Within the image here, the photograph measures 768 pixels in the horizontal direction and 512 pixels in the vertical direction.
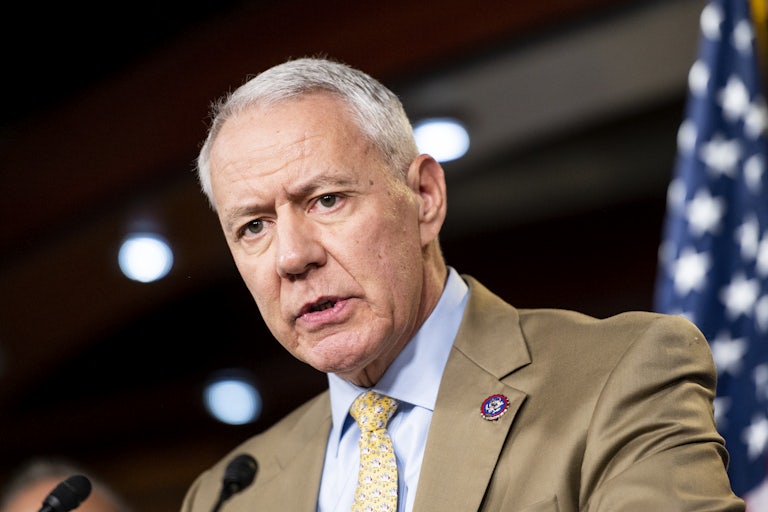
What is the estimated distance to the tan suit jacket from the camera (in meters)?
1.48

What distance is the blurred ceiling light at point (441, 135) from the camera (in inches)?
200

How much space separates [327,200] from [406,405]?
409 millimetres

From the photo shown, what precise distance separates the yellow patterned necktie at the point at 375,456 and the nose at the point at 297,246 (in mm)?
308

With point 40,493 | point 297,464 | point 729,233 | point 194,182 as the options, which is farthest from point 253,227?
point 194,182

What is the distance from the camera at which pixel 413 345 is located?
→ 196cm

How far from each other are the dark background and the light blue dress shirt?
2723mm

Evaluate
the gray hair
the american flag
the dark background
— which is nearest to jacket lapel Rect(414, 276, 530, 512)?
the gray hair

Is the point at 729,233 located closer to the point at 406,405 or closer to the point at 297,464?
the point at 406,405

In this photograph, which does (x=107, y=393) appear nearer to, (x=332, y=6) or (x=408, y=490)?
(x=332, y=6)

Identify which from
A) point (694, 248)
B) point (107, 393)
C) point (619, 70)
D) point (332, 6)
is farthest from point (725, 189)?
point (107, 393)

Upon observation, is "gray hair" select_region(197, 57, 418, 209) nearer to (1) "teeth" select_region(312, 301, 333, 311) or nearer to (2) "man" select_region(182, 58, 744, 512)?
(2) "man" select_region(182, 58, 744, 512)

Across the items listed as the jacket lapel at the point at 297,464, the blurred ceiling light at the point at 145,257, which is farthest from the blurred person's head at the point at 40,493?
the blurred ceiling light at the point at 145,257

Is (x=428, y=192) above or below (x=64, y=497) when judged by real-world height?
above

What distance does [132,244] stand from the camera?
20.1ft
